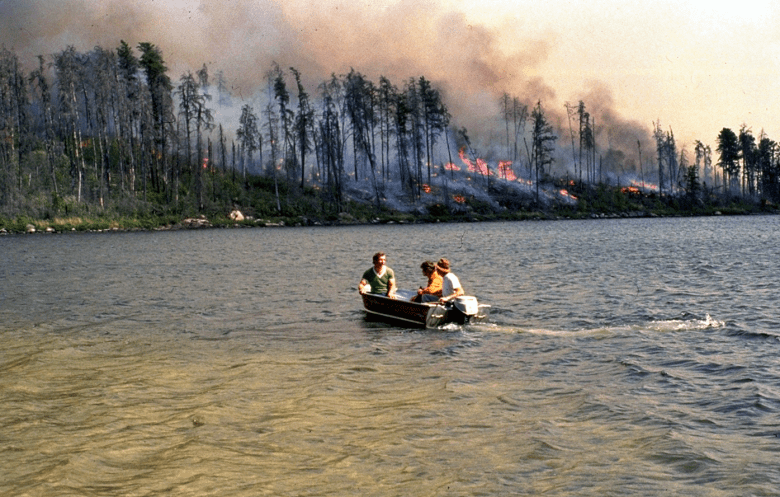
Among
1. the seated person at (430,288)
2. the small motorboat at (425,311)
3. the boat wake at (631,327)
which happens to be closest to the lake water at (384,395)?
the boat wake at (631,327)

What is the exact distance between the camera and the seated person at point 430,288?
60.9 ft

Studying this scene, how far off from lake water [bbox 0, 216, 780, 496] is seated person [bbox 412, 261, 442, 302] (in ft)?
4.42

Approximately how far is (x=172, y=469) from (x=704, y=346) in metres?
11.6

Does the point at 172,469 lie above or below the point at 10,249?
below

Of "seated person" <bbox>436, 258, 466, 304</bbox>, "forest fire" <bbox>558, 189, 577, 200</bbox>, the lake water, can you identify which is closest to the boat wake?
the lake water

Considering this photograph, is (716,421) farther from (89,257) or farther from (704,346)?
(89,257)

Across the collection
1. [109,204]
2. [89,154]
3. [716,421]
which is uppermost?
[89,154]

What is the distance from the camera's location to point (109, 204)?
8281cm

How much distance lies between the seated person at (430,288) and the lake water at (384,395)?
1.35 m

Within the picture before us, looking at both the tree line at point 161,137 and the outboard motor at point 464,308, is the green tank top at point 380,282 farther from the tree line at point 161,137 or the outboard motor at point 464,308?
the tree line at point 161,137

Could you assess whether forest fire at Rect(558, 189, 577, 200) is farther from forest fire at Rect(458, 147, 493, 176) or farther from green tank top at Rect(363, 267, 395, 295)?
green tank top at Rect(363, 267, 395, 295)

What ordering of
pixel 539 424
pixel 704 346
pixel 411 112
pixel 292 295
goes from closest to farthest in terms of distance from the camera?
pixel 539 424, pixel 704 346, pixel 292 295, pixel 411 112

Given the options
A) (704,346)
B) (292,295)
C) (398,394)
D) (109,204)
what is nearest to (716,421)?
(398,394)

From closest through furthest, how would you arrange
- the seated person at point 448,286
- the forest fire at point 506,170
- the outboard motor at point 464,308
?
the outboard motor at point 464,308 → the seated person at point 448,286 → the forest fire at point 506,170
